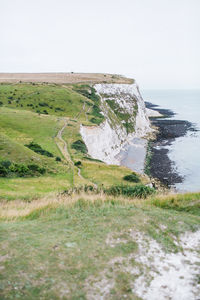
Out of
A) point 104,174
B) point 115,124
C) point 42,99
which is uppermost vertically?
point 42,99

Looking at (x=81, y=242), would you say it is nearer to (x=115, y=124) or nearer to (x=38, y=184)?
(x=38, y=184)

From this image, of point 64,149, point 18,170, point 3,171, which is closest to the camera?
point 3,171

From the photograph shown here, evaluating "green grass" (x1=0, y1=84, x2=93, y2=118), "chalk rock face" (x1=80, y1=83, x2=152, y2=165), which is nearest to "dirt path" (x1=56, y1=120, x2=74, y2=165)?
"chalk rock face" (x1=80, y1=83, x2=152, y2=165)

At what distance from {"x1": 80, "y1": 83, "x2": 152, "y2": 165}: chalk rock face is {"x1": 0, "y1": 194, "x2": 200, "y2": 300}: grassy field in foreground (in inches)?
1860

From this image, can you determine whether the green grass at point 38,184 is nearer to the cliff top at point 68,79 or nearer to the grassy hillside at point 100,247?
the grassy hillside at point 100,247

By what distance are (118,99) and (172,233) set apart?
103156 mm

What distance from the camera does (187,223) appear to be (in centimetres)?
920

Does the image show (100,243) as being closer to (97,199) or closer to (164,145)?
(97,199)

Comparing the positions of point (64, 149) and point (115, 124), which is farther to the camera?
point (115, 124)

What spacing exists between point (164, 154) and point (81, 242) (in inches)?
2530

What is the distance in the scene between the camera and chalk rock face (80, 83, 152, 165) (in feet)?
206

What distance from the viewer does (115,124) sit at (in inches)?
3472

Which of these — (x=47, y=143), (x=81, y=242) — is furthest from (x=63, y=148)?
(x=81, y=242)

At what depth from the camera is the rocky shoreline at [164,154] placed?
51500 mm
